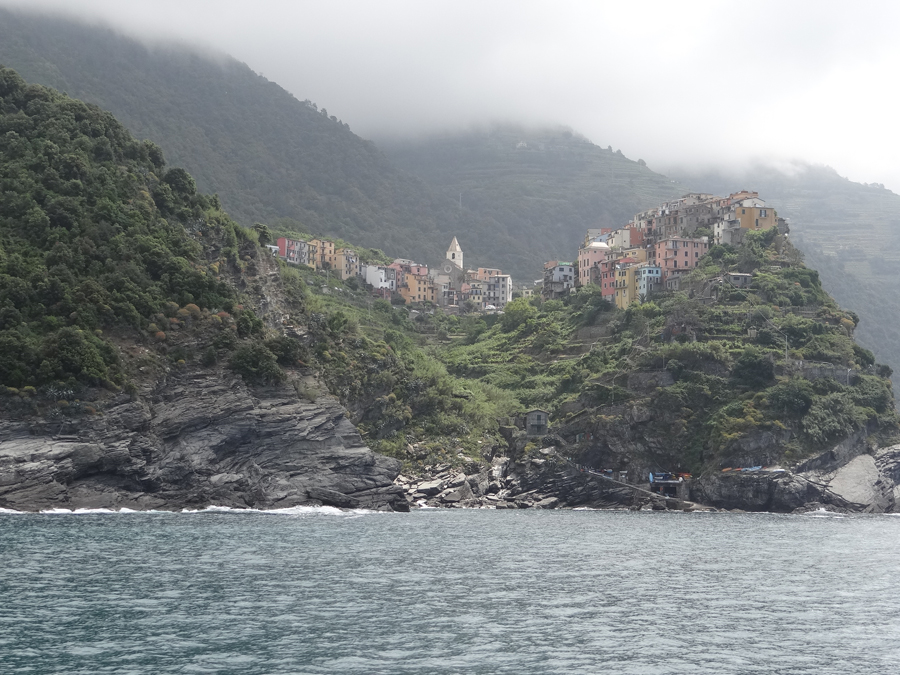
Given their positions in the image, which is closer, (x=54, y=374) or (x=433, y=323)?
(x=54, y=374)

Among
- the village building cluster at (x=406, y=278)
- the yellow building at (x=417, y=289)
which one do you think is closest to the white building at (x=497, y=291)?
the village building cluster at (x=406, y=278)

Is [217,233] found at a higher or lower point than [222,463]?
higher

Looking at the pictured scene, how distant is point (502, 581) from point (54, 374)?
4280 cm

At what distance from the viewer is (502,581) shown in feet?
132

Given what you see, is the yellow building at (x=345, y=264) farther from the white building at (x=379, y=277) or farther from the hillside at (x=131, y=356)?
the hillside at (x=131, y=356)

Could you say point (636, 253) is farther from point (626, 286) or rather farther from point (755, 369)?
point (755, 369)

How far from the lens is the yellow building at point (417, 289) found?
172125 mm

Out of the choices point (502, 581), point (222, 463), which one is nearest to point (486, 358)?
point (222, 463)

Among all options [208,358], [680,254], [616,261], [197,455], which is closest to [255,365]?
[208,358]

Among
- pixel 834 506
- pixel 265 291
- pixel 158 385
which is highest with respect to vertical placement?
pixel 265 291

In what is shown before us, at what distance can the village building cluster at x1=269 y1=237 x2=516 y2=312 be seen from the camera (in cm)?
16262

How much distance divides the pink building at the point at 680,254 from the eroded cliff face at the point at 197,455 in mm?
63931

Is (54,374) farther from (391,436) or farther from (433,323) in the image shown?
(433,323)

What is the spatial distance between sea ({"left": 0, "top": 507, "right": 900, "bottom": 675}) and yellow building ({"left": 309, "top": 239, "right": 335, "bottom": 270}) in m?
106
